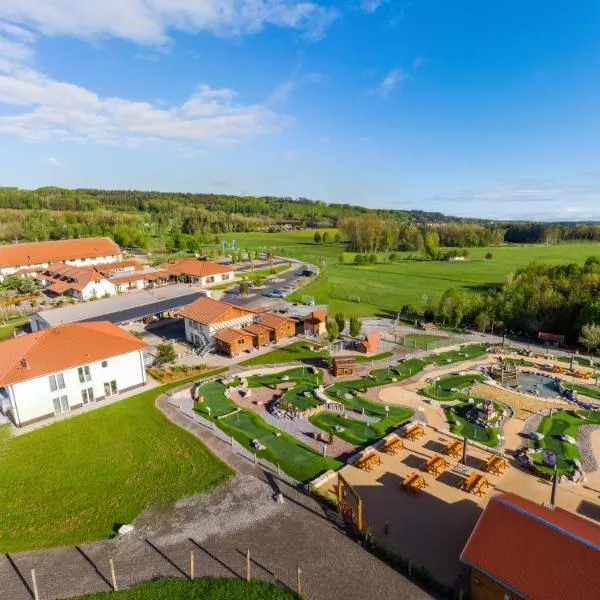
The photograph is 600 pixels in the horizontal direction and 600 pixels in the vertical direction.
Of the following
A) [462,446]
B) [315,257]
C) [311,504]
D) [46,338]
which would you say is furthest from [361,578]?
[315,257]

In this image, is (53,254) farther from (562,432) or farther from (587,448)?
(587,448)

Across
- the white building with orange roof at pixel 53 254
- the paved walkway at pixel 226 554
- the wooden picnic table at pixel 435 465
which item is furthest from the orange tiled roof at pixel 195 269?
the wooden picnic table at pixel 435 465

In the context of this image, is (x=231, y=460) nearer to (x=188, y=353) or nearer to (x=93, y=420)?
(x=93, y=420)

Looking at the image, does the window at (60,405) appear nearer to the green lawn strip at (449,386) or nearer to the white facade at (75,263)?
the green lawn strip at (449,386)

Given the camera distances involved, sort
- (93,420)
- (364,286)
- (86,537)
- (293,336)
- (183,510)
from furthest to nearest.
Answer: (364,286) < (293,336) < (93,420) < (183,510) < (86,537)

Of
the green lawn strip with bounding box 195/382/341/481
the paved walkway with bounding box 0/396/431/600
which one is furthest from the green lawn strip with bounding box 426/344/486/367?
the paved walkway with bounding box 0/396/431/600

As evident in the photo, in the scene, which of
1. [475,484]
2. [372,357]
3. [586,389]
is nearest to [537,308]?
[586,389]
